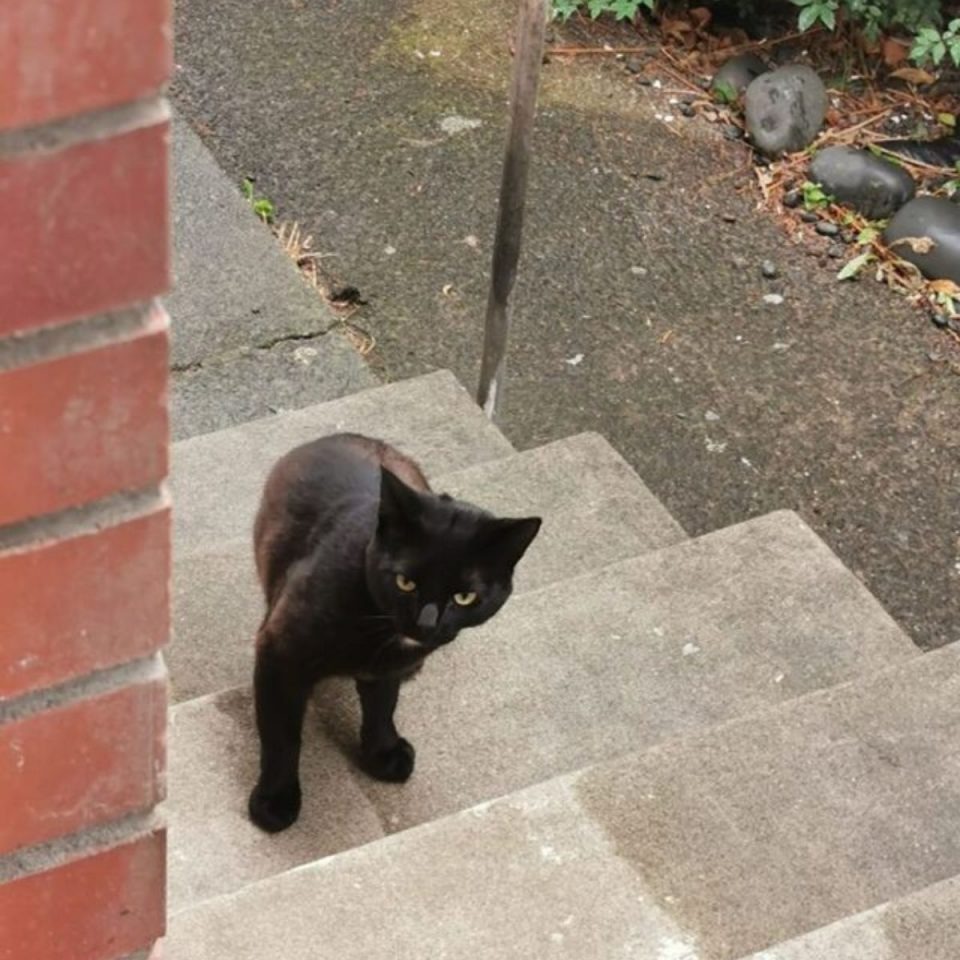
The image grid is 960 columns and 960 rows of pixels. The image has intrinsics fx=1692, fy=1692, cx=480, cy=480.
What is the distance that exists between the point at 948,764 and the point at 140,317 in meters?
2.23

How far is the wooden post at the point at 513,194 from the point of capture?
3604 mm

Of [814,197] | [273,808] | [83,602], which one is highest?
[83,602]

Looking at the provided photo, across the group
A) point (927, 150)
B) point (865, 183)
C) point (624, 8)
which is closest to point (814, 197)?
point (865, 183)

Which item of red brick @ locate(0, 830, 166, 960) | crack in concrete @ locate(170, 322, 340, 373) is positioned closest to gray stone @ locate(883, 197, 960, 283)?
crack in concrete @ locate(170, 322, 340, 373)

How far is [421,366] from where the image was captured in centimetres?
517

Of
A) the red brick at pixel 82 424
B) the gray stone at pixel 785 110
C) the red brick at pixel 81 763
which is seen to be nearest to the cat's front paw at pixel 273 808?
the red brick at pixel 81 763

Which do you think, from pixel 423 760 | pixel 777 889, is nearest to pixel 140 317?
pixel 777 889

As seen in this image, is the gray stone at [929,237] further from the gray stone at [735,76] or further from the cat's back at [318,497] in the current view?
the cat's back at [318,497]

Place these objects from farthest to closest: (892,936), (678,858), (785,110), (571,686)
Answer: (785,110)
(571,686)
(678,858)
(892,936)

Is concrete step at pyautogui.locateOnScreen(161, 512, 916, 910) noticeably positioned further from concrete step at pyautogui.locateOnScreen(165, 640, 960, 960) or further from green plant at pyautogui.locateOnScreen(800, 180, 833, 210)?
green plant at pyautogui.locateOnScreen(800, 180, 833, 210)

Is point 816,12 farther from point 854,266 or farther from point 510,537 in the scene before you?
point 510,537

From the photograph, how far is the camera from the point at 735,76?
20.5ft

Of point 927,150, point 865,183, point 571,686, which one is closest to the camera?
point 571,686

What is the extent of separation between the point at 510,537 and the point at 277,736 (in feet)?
1.85
